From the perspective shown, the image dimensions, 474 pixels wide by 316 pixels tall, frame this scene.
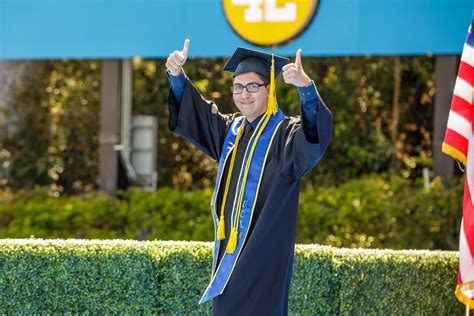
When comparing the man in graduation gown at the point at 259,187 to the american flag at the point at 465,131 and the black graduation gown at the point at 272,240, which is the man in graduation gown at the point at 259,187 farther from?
the american flag at the point at 465,131

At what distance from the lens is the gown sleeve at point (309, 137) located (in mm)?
3719

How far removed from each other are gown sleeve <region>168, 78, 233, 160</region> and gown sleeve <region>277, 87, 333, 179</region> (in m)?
0.55

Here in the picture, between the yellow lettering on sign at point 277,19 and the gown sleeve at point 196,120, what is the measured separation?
4597 millimetres

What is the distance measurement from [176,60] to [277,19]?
4.84 meters

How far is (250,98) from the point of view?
4.07 metres

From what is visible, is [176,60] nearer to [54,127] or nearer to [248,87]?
[248,87]

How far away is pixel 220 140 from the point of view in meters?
4.36

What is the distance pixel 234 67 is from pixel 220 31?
496 centimetres

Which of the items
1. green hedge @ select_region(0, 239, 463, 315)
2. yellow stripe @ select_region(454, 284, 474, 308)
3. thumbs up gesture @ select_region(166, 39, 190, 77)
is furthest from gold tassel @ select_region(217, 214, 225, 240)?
yellow stripe @ select_region(454, 284, 474, 308)

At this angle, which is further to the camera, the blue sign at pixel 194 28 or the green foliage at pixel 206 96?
the green foliage at pixel 206 96

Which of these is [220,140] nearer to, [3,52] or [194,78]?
[3,52]

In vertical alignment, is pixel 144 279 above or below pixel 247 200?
below

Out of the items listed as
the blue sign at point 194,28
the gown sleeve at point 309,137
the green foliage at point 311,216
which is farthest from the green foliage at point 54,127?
the gown sleeve at point 309,137

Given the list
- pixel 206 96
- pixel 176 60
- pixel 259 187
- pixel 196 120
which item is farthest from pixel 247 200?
pixel 206 96
